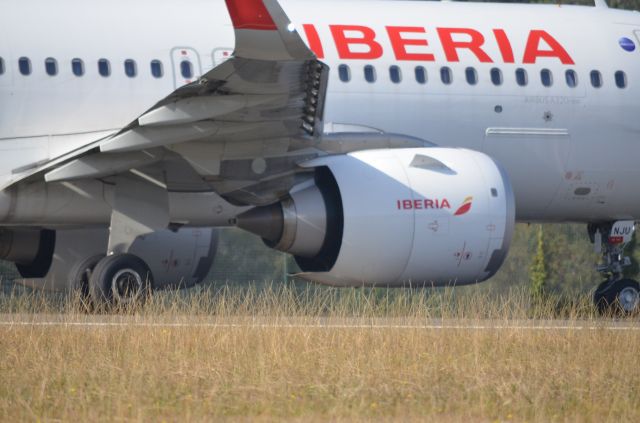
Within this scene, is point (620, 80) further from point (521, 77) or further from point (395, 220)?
point (395, 220)

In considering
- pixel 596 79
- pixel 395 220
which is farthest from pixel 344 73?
pixel 596 79

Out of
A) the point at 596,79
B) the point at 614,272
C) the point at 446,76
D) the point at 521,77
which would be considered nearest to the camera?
the point at 446,76

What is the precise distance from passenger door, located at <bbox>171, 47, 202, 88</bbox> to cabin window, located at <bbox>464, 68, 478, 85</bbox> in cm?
344

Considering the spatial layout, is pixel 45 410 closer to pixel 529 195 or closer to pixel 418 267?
pixel 418 267

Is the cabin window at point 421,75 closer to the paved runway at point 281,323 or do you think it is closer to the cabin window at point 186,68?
the cabin window at point 186,68

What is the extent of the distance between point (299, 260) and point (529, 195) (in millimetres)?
3438

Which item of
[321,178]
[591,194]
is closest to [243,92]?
[321,178]

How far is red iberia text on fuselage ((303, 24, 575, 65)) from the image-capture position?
53.4 ft

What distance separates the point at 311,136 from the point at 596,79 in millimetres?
4594

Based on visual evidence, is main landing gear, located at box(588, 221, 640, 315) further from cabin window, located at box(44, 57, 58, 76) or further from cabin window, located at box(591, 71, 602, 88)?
cabin window, located at box(44, 57, 58, 76)

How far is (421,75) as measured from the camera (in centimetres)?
1650

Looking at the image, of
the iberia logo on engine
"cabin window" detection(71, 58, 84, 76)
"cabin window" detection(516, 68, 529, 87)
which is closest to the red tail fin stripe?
the iberia logo on engine

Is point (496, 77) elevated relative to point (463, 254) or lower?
elevated

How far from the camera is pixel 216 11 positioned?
636 inches
